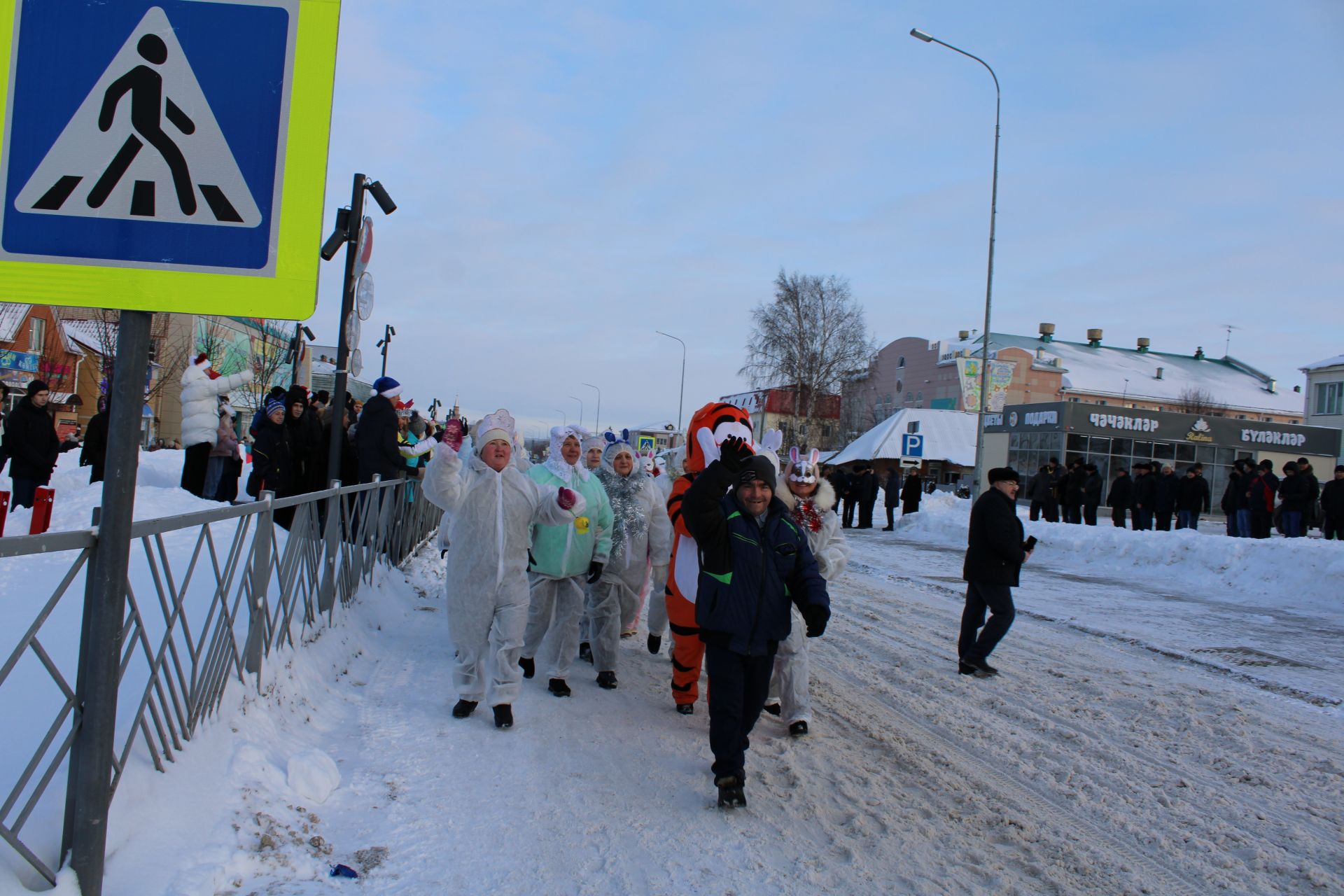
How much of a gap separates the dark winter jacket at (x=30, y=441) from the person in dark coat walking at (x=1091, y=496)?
17.8 meters

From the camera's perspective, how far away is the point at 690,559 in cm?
513

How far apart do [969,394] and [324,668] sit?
191 ft

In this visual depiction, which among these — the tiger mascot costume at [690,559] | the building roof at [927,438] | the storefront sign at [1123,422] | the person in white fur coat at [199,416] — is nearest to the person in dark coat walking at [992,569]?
the tiger mascot costume at [690,559]

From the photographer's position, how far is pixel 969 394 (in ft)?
193

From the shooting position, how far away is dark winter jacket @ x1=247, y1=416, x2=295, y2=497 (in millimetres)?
9242

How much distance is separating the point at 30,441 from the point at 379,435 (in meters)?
3.57

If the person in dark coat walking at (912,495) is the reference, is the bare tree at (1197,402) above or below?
above

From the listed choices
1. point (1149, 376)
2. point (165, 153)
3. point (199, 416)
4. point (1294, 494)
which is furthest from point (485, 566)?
point (1149, 376)

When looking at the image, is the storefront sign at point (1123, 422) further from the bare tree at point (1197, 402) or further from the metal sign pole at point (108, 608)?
the metal sign pole at point (108, 608)

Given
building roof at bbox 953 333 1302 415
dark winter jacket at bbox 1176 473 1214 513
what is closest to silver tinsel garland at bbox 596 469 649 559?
dark winter jacket at bbox 1176 473 1214 513

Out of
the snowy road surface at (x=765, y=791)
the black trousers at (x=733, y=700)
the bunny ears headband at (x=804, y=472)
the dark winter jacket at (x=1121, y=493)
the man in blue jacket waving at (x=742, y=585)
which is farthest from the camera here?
the dark winter jacket at (x=1121, y=493)

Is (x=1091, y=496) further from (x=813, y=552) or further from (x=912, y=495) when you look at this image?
(x=813, y=552)

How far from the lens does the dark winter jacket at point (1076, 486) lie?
62.4ft

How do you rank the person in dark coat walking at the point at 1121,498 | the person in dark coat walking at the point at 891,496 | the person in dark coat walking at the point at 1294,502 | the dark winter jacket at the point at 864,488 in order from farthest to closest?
the dark winter jacket at the point at 864,488 → the person in dark coat walking at the point at 891,496 → the person in dark coat walking at the point at 1121,498 → the person in dark coat walking at the point at 1294,502
